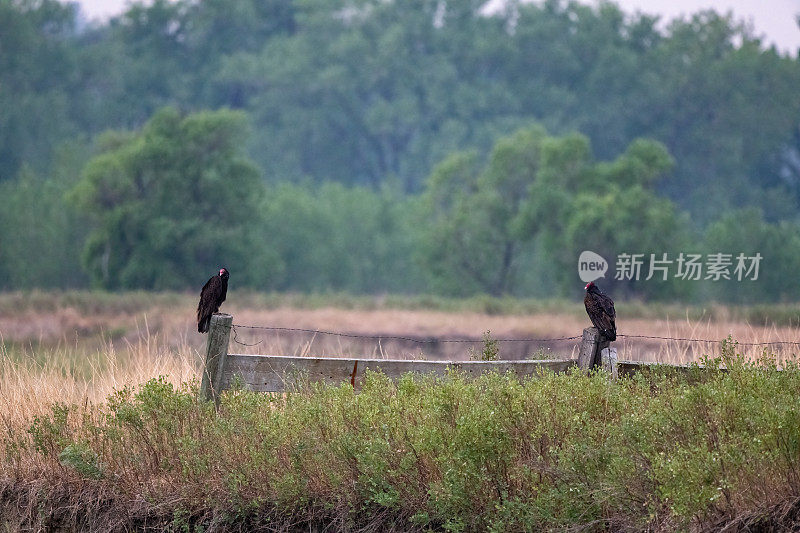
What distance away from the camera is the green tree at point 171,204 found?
37.6 meters

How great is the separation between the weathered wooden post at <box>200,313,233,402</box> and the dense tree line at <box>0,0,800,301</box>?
1157 inches

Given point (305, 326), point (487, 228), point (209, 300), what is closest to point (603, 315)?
point (209, 300)

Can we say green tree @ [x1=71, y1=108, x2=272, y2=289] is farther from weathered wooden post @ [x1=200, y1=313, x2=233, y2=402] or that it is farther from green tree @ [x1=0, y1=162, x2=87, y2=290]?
weathered wooden post @ [x1=200, y1=313, x2=233, y2=402]

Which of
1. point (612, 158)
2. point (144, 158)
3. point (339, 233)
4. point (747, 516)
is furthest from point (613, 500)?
point (612, 158)

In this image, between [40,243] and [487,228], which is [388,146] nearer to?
[487,228]

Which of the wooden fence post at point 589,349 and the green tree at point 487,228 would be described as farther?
the green tree at point 487,228

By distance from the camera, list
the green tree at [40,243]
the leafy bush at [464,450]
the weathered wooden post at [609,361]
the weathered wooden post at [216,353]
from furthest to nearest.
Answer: the green tree at [40,243] < the weathered wooden post at [216,353] < the weathered wooden post at [609,361] < the leafy bush at [464,450]

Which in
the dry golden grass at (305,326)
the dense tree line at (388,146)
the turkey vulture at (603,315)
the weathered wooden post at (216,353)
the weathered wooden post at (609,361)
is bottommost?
the dry golden grass at (305,326)

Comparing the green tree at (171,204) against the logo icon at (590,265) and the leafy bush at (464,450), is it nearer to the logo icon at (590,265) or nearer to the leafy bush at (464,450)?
the logo icon at (590,265)

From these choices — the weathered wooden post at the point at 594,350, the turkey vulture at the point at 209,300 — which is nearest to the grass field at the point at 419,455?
the weathered wooden post at the point at 594,350

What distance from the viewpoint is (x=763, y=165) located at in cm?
5828

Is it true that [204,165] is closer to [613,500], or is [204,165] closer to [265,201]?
[265,201]

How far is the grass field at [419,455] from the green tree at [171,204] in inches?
1167

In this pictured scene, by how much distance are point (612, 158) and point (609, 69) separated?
566 centimetres
